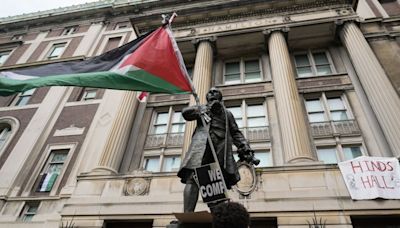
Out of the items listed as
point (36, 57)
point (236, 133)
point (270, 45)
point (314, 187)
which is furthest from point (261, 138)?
point (36, 57)

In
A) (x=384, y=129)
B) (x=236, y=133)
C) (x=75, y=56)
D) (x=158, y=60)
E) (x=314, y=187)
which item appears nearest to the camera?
(x=236, y=133)

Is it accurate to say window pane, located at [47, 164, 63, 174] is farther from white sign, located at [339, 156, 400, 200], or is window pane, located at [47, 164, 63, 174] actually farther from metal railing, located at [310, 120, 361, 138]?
white sign, located at [339, 156, 400, 200]

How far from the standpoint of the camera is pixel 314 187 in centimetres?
924

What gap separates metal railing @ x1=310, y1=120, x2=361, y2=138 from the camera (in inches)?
476

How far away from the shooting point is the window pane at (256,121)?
530 inches

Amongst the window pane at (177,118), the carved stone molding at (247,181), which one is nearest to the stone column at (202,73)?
the window pane at (177,118)

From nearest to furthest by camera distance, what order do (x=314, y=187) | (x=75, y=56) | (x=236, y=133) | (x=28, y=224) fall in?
(x=236, y=133) < (x=314, y=187) < (x=28, y=224) < (x=75, y=56)

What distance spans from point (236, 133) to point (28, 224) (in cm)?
1235

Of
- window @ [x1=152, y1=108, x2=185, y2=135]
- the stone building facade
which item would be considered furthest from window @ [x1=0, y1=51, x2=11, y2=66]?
window @ [x1=152, y1=108, x2=185, y2=135]

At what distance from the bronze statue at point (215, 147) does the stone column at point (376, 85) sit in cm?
849

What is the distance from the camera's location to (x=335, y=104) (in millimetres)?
13547

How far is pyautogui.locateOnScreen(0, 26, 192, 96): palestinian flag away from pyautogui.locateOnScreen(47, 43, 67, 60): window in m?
16.9

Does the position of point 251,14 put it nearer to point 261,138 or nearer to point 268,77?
point 268,77

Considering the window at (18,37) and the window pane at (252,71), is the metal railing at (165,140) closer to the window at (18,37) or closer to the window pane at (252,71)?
the window pane at (252,71)
